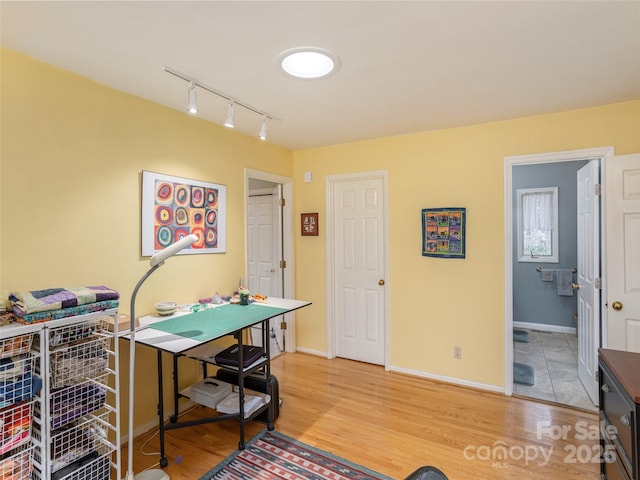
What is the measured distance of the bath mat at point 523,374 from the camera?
128 inches

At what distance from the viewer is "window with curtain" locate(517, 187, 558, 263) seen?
4852 millimetres

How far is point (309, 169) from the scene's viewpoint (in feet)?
13.0

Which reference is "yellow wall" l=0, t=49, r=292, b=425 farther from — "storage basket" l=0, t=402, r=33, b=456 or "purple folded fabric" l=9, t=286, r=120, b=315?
"storage basket" l=0, t=402, r=33, b=456

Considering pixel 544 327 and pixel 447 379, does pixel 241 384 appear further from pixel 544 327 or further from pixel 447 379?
pixel 544 327

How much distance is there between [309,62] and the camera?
194 centimetres

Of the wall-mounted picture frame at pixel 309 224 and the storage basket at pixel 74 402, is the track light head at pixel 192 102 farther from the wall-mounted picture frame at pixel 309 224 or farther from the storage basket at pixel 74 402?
the wall-mounted picture frame at pixel 309 224

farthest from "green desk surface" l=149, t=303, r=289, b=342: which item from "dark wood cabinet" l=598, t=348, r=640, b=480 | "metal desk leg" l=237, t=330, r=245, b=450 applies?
"dark wood cabinet" l=598, t=348, r=640, b=480

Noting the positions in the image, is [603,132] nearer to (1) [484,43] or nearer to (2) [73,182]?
(1) [484,43]

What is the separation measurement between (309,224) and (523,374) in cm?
274

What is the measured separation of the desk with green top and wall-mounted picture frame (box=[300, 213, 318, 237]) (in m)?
1.26

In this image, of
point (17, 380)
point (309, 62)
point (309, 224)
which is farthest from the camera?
point (309, 224)

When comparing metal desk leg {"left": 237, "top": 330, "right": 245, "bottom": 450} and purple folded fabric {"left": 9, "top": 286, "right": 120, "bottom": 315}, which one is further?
metal desk leg {"left": 237, "top": 330, "right": 245, "bottom": 450}

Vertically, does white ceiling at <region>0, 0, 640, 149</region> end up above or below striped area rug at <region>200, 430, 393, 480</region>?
above

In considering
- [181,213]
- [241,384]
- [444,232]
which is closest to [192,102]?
[181,213]
